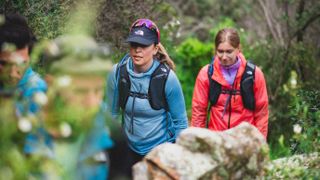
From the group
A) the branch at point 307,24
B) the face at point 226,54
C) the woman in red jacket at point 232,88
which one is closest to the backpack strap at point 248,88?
the woman in red jacket at point 232,88

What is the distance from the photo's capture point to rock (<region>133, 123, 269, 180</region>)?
459cm

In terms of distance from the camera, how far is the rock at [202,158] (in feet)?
15.1

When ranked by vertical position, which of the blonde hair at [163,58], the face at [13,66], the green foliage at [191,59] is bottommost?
the green foliage at [191,59]

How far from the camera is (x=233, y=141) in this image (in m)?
4.81

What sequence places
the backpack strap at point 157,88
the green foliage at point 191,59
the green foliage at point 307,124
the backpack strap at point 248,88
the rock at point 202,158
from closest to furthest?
the rock at point 202,158 < the green foliage at point 307,124 < the backpack strap at point 157,88 < the backpack strap at point 248,88 < the green foliage at point 191,59

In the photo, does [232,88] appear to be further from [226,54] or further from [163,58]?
[163,58]

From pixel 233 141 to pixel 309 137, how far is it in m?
0.76

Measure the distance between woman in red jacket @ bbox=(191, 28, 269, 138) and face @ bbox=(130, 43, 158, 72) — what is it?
720 mm

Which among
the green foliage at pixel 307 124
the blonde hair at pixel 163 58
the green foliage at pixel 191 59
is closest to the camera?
the green foliage at pixel 307 124

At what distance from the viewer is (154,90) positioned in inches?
242

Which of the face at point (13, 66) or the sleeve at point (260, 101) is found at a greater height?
the face at point (13, 66)

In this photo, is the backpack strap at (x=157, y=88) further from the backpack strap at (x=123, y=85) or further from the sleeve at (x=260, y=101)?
the sleeve at (x=260, y=101)

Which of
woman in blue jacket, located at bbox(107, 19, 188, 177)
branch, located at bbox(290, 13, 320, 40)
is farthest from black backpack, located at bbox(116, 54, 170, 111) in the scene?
branch, located at bbox(290, 13, 320, 40)

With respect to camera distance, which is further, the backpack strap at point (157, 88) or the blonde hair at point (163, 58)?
the blonde hair at point (163, 58)
